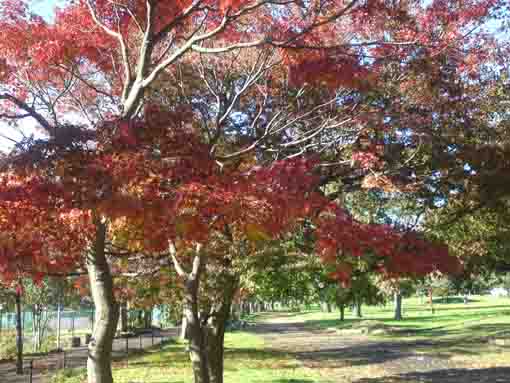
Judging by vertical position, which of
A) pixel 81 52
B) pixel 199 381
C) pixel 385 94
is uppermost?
pixel 81 52

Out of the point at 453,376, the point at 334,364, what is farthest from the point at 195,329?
the point at 334,364

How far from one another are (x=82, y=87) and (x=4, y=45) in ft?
7.36

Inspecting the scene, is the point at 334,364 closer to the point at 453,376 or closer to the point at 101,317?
the point at 453,376

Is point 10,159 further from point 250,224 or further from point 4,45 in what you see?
point 4,45

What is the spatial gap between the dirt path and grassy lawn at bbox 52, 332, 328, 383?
34.0 inches

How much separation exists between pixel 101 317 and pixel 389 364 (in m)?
15.4

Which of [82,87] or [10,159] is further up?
[82,87]

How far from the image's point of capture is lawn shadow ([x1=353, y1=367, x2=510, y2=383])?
1579 cm

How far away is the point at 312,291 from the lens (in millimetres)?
10672

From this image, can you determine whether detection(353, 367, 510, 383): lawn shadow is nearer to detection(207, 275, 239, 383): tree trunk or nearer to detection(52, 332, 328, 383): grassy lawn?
detection(52, 332, 328, 383): grassy lawn

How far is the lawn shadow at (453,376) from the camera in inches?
622

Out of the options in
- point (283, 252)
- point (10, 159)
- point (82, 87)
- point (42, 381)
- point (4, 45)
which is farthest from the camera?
point (42, 381)

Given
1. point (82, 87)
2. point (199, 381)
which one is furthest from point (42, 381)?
point (82, 87)

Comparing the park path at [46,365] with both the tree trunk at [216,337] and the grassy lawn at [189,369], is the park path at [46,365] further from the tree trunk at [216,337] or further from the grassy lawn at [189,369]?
the tree trunk at [216,337]
